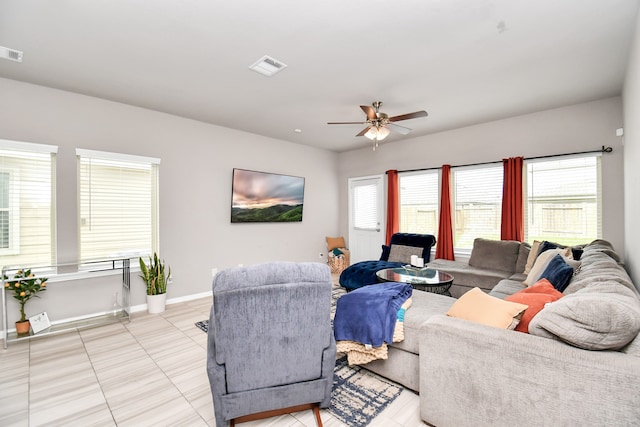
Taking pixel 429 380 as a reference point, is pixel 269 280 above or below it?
above

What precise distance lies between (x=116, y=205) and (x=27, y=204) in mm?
813

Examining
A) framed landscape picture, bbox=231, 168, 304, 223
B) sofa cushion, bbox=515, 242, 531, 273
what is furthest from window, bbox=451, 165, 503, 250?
framed landscape picture, bbox=231, 168, 304, 223

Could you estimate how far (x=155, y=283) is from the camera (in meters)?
3.87

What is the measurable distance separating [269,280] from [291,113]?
3123mm

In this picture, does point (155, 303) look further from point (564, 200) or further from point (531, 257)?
point (564, 200)

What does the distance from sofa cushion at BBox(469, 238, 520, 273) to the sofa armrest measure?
2.94m

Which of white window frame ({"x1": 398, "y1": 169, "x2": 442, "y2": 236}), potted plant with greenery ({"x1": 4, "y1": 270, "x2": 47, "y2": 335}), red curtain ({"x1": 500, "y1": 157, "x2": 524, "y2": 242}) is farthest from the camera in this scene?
white window frame ({"x1": 398, "y1": 169, "x2": 442, "y2": 236})

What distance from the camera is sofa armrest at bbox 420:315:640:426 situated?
1.23 m

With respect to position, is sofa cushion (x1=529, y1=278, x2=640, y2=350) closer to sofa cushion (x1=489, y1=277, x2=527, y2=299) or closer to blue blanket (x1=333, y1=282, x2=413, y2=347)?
blue blanket (x1=333, y1=282, x2=413, y2=347)

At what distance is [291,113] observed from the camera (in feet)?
13.5

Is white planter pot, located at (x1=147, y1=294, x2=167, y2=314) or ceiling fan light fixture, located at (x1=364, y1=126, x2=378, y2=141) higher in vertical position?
ceiling fan light fixture, located at (x1=364, y1=126, x2=378, y2=141)

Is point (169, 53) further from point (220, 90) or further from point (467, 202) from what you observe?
point (467, 202)

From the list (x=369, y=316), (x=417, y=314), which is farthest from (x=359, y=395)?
(x=417, y=314)

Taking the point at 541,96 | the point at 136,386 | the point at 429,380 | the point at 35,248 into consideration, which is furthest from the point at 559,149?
the point at 35,248
